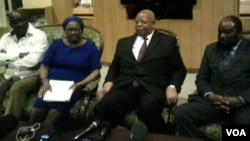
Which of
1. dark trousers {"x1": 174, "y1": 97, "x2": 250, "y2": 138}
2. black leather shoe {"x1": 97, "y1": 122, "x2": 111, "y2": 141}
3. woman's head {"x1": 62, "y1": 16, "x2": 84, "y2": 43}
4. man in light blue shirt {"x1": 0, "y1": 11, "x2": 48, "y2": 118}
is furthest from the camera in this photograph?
man in light blue shirt {"x1": 0, "y1": 11, "x2": 48, "y2": 118}

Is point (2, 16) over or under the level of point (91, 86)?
over

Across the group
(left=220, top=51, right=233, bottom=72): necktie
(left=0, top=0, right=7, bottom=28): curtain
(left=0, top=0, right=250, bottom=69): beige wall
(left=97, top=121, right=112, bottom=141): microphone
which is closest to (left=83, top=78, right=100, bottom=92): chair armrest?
(left=97, top=121, right=112, bottom=141): microphone

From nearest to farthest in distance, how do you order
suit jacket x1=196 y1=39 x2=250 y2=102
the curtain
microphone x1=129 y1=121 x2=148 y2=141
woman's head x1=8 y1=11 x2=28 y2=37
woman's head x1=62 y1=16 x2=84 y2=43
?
1. microphone x1=129 y1=121 x2=148 y2=141
2. suit jacket x1=196 y1=39 x2=250 y2=102
3. woman's head x1=62 y1=16 x2=84 y2=43
4. woman's head x1=8 y1=11 x2=28 y2=37
5. the curtain

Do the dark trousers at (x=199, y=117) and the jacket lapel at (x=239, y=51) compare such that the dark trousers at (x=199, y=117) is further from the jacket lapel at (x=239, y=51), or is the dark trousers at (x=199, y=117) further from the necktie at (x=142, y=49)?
the necktie at (x=142, y=49)

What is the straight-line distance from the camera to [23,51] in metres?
3.47

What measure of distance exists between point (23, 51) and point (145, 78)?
1.21 m

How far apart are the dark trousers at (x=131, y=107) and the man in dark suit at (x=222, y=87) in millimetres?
156

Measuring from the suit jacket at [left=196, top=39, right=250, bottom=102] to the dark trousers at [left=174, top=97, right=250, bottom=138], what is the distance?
0.12 meters

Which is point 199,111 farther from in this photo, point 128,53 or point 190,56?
point 190,56

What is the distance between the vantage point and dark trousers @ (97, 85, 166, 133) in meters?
2.75

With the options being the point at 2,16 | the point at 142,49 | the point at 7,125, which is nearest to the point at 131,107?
the point at 142,49

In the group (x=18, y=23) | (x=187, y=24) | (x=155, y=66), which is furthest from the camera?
(x=187, y=24)

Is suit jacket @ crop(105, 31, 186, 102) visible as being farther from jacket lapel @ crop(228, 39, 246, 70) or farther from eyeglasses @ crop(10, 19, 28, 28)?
eyeglasses @ crop(10, 19, 28, 28)

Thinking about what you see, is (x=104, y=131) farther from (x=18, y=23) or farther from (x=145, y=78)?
(x=18, y=23)
